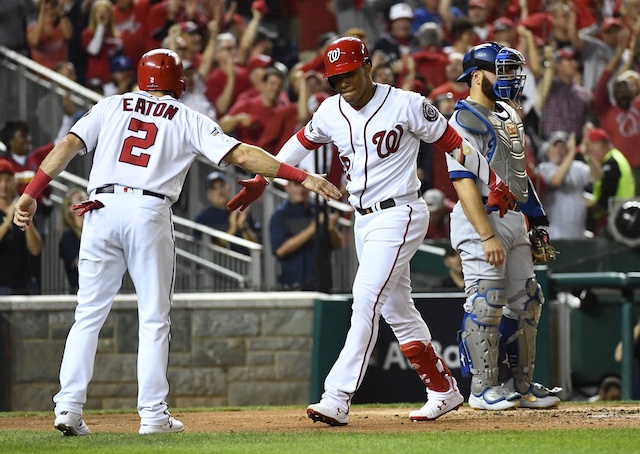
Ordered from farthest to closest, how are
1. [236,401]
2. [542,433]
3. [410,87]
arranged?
[410,87], [236,401], [542,433]

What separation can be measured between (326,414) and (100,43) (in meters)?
7.79

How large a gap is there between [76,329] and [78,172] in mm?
5598

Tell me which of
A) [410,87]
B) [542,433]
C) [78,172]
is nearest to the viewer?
[542,433]

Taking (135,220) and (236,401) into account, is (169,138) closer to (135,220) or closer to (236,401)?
(135,220)

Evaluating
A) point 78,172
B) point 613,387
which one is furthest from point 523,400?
point 78,172

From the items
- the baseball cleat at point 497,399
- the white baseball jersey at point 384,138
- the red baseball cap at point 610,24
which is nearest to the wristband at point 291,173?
the white baseball jersey at point 384,138

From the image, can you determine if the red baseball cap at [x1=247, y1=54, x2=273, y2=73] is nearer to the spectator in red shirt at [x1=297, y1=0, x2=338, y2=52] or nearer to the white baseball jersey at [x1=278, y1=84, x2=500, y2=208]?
the spectator in red shirt at [x1=297, y1=0, x2=338, y2=52]

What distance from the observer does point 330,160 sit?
1103cm

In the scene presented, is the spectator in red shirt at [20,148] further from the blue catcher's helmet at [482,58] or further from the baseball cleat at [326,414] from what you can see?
the baseball cleat at [326,414]

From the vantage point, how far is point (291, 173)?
244 inches

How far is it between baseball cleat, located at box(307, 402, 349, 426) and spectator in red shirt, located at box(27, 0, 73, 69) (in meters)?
7.19

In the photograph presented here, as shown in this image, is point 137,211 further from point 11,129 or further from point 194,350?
point 11,129

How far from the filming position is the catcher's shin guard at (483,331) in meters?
7.24

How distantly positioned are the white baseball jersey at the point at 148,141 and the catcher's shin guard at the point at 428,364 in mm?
1576
